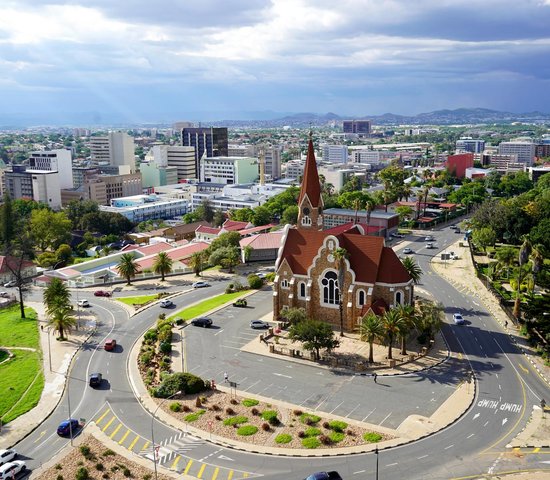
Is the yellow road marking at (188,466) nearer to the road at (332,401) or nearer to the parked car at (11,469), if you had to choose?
the road at (332,401)

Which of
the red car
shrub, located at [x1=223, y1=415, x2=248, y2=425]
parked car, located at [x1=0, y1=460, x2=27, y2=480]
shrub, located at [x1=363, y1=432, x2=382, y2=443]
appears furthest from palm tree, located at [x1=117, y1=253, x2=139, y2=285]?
shrub, located at [x1=363, y1=432, x2=382, y2=443]

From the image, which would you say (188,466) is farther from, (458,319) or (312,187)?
(312,187)

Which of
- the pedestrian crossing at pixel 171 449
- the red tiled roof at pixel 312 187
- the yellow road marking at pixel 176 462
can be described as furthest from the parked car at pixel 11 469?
the red tiled roof at pixel 312 187

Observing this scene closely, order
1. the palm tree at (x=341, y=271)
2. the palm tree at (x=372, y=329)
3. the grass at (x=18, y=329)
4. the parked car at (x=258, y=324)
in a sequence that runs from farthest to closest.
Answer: the parked car at (x=258, y=324), the grass at (x=18, y=329), the palm tree at (x=341, y=271), the palm tree at (x=372, y=329)

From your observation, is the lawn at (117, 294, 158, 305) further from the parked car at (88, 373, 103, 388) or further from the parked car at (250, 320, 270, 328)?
the parked car at (88, 373, 103, 388)

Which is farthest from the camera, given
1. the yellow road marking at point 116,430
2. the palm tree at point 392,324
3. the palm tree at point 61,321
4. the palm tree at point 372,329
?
the palm tree at point 61,321

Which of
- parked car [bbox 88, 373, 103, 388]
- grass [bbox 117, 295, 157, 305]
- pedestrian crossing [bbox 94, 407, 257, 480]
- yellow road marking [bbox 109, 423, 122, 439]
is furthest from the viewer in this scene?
grass [bbox 117, 295, 157, 305]

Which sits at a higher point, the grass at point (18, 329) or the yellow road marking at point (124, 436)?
the yellow road marking at point (124, 436)
